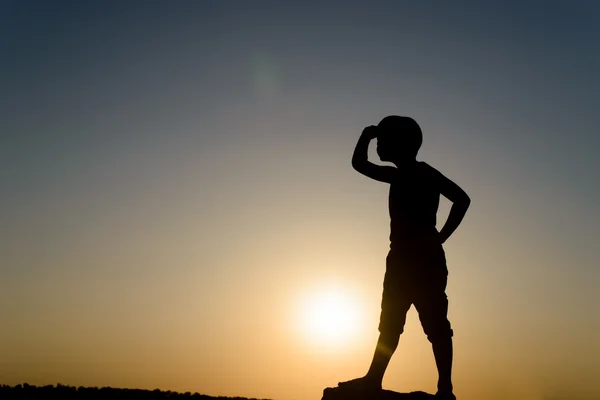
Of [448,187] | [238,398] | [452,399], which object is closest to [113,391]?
[238,398]

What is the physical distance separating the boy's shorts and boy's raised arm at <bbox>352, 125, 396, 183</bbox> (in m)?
1.10

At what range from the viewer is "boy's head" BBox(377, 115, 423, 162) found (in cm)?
972

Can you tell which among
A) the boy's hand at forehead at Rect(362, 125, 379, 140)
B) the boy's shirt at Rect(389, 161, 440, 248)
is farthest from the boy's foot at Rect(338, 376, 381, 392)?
the boy's hand at forehead at Rect(362, 125, 379, 140)

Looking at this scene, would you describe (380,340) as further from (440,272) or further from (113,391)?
(113,391)

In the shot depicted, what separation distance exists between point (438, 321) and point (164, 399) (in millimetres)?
4987

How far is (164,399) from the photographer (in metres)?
11.4

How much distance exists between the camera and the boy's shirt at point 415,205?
9539mm

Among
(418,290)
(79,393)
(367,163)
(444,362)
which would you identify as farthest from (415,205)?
(79,393)

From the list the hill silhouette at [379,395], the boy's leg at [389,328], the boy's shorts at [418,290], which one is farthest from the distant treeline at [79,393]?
the boy's shorts at [418,290]

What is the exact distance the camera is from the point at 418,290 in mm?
9516

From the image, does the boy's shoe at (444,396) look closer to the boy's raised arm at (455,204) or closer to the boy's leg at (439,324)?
the boy's leg at (439,324)

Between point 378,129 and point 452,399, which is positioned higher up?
point 378,129

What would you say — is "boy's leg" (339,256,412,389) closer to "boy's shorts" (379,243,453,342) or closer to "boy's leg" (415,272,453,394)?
"boy's shorts" (379,243,453,342)

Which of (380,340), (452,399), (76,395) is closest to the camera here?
(452,399)
